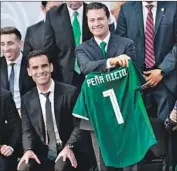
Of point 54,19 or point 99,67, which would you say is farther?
point 54,19

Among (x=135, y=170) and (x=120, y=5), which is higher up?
(x=120, y=5)

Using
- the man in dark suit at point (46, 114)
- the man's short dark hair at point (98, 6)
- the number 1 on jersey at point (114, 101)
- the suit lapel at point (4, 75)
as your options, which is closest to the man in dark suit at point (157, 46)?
the man's short dark hair at point (98, 6)

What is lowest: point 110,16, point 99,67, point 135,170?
point 135,170

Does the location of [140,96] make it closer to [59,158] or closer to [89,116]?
[89,116]

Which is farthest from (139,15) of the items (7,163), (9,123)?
(7,163)

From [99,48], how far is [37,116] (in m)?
0.55

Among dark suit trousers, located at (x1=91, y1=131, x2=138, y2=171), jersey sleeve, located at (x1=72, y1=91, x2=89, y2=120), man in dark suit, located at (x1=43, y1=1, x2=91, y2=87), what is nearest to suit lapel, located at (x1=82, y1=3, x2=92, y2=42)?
man in dark suit, located at (x1=43, y1=1, x2=91, y2=87)

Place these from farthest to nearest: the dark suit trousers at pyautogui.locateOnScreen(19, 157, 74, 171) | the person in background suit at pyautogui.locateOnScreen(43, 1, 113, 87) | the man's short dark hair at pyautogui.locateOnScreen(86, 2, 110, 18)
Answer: the person in background suit at pyautogui.locateOnScreen(43, 1, 113, 87), the man's short dark hair at pyautogui.locateOnScreen(86, 2, 110, 18), the dark suit trousers at pyautogui.locateOnScreen(19, 157, 74, 171)

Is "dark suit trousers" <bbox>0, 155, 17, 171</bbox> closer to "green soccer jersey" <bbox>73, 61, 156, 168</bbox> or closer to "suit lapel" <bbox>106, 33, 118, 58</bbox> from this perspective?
"green soccer jersey" <bbox>73, 61, 156, 168</bbox>

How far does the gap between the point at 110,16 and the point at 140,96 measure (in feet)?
1.72

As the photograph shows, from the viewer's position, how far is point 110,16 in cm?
385

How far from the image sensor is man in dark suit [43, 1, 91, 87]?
3885 mm

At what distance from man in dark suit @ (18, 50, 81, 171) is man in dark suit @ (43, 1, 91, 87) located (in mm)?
65

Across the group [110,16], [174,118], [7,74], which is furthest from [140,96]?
[7,74]
